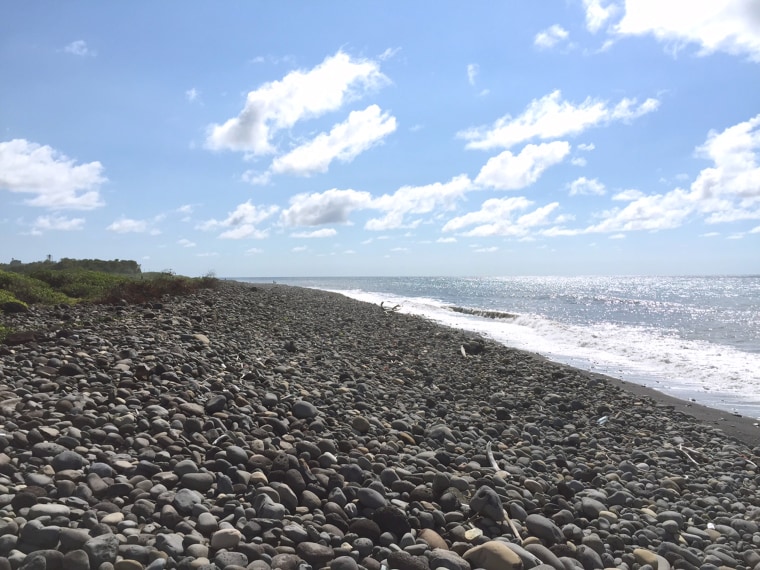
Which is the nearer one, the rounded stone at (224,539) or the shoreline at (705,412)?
the rounded stone at (224,539)

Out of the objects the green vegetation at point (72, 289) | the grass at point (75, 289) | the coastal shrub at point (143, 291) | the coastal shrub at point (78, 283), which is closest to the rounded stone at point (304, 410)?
the green vegetation at point (72, 289)

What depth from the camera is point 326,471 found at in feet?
16.5

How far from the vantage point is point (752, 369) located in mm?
15461

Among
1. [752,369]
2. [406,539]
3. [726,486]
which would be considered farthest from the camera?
[752,369]

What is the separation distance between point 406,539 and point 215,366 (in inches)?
220

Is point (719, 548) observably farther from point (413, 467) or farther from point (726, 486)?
point (413, 467)

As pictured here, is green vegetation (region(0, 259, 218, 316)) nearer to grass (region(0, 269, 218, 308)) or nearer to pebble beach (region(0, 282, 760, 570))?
grass (region(0, 269, 218, 308))

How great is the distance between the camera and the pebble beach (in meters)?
3.70

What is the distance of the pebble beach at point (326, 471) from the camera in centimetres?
370

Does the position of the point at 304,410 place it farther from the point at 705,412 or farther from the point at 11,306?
the point at 11,306

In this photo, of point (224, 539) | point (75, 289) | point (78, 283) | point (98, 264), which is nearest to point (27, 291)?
point (75, 289)

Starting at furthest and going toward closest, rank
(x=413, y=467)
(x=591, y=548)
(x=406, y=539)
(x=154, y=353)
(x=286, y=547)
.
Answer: (x=154, y=353) → (x=413, y=467) → (x=591, y=548) → (x=406, y=539) → (x=286, y=547)

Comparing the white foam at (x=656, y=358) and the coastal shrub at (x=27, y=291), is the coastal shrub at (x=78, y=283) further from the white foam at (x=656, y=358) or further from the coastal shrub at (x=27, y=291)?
the white foam at (x=656, y=358)

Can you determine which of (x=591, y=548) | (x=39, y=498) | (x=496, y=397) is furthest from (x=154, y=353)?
(x=591, y=548)
